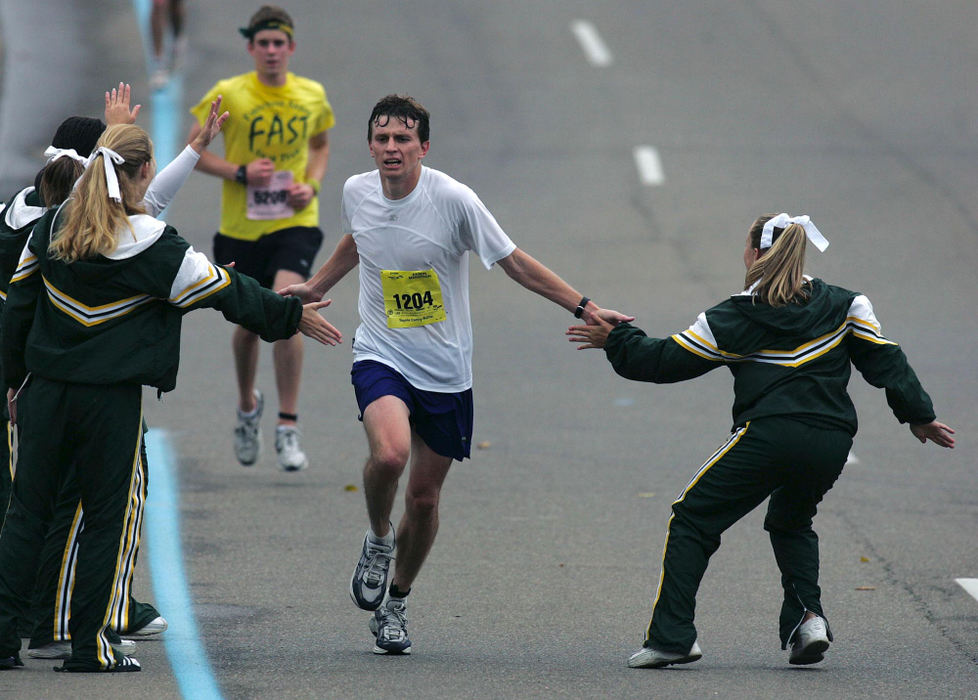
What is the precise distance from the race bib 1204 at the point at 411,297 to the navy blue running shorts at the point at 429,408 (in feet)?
0.73

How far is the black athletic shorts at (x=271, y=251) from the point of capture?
9.98m

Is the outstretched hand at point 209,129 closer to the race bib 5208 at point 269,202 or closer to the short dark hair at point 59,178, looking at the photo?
the short dark hair at point 59,178

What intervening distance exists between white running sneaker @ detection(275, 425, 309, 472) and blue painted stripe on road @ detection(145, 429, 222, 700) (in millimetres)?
674

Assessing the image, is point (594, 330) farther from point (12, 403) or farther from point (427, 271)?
point (12, 403)

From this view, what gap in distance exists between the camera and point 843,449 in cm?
632

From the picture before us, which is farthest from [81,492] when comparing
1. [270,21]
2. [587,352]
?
[587,352]

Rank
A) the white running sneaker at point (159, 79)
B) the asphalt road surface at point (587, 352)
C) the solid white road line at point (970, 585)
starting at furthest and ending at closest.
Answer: the white running sneaker at point (159, 79) → the solid white road line at point (970, 585) → the asphalt road surface at point (587, 352)

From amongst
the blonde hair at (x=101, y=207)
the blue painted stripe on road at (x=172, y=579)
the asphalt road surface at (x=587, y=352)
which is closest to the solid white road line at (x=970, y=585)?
the asphalt road surface at (x=587, y=352)

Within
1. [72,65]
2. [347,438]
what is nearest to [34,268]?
[347,438]

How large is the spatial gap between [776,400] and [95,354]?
2628 mm

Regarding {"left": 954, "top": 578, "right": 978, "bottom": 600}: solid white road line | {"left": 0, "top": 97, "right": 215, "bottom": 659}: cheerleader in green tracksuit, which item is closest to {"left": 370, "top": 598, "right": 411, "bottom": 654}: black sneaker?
{"left": 0, "top": 97, "right": 215, "bottom": 659}: cheerleader in green tracksuit

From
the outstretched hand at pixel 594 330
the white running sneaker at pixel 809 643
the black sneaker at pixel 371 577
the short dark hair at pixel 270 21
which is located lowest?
the white running sneaker at pixel 809 643

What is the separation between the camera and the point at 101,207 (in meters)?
5.73

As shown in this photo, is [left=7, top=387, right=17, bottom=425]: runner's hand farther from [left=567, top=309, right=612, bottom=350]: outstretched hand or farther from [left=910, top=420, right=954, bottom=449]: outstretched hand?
[left=910, top=420, right=954, bottom=449]: outstretched hand
